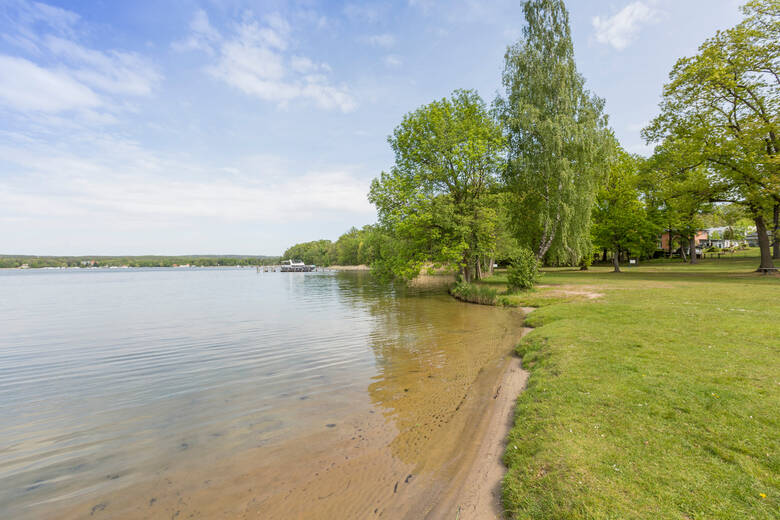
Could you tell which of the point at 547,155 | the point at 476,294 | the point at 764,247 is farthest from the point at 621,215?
the point at 476,294

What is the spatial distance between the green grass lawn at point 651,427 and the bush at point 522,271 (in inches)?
480

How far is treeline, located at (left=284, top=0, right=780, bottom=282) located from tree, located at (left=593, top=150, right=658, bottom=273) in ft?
32.3

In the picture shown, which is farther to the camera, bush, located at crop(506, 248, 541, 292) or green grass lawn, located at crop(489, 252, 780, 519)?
bush, located at crop(506, 248, 541, 292)

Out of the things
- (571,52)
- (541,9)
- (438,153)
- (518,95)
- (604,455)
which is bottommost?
(604,455)

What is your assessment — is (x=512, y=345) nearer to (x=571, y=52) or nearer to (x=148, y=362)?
(x=148, y=362)

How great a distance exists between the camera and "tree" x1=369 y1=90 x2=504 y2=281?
23984 millimetres

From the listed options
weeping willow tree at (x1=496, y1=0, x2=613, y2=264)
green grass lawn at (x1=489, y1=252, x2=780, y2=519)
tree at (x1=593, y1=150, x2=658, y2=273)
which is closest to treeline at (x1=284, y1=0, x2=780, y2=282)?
weeping willow tree at (x1=496, y1=0, x2=613, y2=264)

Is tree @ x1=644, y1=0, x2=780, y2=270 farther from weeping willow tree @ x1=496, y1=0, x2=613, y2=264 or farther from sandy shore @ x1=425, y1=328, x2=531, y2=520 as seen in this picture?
sandy shore @ x1=425, y1=328, x2=531, y2=520

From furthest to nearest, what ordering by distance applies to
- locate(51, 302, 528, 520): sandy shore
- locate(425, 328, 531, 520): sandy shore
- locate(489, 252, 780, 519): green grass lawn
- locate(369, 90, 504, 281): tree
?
locate(369, 90, 504, 281): tree, locate(51, 302, 528, 520): sandy shore, locate(425, 328, 531, 520): sandy shore, locate(489, 252, 780, 519): green grass lawn

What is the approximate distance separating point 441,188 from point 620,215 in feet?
82.7

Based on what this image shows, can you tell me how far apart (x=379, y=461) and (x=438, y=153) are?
75.6 feet

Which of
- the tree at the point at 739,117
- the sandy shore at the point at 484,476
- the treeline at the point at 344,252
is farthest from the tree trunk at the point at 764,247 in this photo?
the treeline at the point at 344,252

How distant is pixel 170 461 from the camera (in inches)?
216

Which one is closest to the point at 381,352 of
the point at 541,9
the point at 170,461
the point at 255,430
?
the point at 255,430
